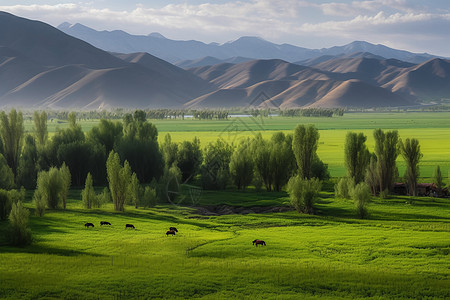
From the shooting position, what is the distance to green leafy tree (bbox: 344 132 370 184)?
64.9m

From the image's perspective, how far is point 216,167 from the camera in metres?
79.2

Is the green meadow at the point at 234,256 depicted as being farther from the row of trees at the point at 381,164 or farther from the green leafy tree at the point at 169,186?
the green leafy tree at the point at 169,186

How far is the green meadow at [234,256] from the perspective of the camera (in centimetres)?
2686

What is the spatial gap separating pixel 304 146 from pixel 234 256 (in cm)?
3571

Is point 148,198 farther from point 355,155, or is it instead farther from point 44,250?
point 355,155

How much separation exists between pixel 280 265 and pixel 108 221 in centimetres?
2240

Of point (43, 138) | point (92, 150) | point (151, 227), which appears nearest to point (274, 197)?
point (151, 227)

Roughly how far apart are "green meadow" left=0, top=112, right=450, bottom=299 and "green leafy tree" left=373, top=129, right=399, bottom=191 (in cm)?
725

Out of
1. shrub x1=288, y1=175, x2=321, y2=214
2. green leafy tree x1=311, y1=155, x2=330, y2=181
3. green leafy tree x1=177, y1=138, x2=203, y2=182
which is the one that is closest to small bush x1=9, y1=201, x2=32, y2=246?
shrub x1=288, y1=175, x2=321, y2=214

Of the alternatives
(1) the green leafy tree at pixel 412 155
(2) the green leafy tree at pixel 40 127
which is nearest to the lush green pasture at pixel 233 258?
(1) the green leafy tree at pixel 412 155

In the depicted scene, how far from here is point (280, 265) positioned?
104ft

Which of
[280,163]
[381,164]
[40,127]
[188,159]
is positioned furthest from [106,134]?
[381,164]

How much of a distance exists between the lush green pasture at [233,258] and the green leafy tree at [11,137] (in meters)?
28.5

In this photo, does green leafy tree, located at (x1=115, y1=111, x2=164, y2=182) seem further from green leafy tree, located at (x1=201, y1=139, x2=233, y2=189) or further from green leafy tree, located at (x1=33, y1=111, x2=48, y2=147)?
green leafy tree, located at (x1=33, y1=111, x2=48, y2=147)
